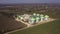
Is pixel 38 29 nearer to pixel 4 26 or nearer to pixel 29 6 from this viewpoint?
pixel 4 26

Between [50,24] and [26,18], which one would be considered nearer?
[50,24]

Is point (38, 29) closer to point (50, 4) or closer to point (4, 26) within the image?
point (4, 26)

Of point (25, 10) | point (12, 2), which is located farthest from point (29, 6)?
point (12, 2)

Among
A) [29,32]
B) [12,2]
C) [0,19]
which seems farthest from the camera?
[12,2]

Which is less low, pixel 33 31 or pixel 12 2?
pixel 12 2

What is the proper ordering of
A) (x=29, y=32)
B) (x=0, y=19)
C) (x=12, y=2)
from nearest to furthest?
(x=29, y=32) → (x=0, y=19) → (x=12, y=2)

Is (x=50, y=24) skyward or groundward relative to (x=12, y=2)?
groundward

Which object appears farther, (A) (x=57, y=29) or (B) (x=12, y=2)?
(B) (x=12, y=2)

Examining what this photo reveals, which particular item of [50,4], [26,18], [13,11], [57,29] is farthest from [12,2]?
[57,29]
